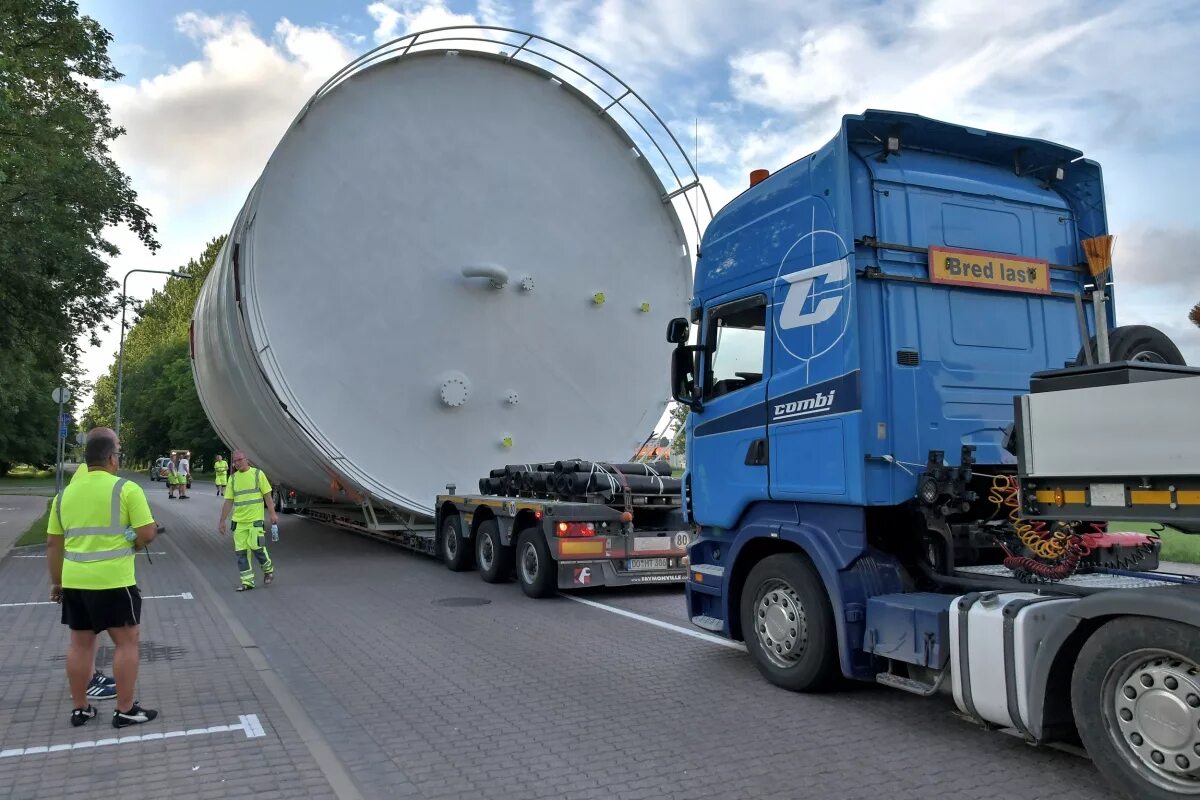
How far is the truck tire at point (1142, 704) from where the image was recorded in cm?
328

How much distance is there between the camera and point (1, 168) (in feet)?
38.3

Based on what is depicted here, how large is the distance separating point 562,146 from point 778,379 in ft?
25.6

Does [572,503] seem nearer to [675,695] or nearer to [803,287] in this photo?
[675,695]

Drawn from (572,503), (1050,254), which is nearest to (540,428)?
(572,503)

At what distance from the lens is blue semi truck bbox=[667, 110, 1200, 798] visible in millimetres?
3520

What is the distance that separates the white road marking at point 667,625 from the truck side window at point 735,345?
2033mm

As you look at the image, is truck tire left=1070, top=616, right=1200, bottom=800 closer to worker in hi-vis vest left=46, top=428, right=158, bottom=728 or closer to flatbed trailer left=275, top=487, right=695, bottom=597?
worker in hi-vis vest left=46, top=428, right=158, bottom=728

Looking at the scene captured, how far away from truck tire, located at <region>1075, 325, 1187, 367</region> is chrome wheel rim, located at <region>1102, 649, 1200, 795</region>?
220 cm

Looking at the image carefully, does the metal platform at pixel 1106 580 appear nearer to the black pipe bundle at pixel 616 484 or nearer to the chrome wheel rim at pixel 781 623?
the chrome wheel rim at pixel 781 623

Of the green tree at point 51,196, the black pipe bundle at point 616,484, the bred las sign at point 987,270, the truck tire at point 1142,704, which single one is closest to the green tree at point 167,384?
the green tree at point 51,196

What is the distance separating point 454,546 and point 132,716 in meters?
6.33

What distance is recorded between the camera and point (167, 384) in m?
60.7

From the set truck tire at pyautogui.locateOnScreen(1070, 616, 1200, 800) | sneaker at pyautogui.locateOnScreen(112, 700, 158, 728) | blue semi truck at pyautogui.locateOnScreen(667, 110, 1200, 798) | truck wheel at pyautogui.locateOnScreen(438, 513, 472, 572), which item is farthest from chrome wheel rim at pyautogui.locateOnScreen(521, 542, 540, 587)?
truck tire at pyautogui.locateOnScreen(1070, 616, 1200, 800)

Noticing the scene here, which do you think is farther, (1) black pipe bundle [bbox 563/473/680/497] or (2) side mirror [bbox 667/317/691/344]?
(1) black pipe bundle [bbox 563/473/680/497]
